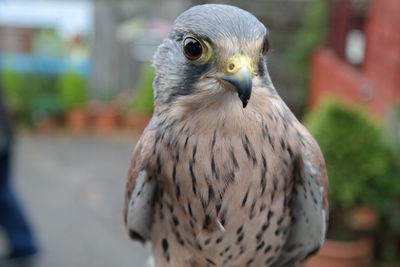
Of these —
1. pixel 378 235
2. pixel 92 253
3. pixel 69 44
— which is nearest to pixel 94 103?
pixel 69 44

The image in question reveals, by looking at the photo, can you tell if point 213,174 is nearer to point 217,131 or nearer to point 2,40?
point 217,131

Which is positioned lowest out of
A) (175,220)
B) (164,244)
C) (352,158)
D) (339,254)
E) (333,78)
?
(339,254)

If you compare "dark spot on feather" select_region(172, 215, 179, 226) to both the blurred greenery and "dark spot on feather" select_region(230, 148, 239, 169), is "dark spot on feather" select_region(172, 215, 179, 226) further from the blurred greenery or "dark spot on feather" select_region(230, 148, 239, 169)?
the blurred greenery

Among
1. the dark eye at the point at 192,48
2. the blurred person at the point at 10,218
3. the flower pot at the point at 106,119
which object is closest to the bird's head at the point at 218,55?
the dark eye at the point at 192,48

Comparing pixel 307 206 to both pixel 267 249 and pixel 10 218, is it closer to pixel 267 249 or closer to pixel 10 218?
pixel 267 249

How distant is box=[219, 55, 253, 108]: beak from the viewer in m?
1.27

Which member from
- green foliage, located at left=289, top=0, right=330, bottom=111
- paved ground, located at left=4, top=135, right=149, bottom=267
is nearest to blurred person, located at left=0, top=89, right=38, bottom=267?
paved ground, located at left=4, top=135, right=149, bottom=267

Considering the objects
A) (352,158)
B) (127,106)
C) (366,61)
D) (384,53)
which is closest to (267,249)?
(352,158)

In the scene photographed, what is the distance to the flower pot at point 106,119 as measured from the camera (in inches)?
361

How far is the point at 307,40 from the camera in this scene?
821 cm

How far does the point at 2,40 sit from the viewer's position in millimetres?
9383

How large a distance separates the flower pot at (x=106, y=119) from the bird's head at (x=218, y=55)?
7843 millimetres

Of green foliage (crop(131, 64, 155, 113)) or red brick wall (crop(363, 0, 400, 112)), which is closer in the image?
red brick wall (crop(363, 0, 400, 112))

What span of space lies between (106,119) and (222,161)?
25.8 ft
